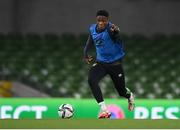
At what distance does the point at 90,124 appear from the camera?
9.63 m

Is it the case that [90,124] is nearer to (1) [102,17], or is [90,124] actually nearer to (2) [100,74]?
(2) [100,74]

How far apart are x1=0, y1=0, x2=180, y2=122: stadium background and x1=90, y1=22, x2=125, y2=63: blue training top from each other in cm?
619

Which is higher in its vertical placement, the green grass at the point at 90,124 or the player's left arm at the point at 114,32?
the player's left arm at the point at 114,32

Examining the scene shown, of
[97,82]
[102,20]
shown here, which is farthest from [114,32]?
[97,82]

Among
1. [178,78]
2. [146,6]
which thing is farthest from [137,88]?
[146,6]

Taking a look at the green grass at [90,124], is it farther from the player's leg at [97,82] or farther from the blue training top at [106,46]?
the blue training top at [106,46]

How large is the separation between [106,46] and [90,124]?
1.87 meters

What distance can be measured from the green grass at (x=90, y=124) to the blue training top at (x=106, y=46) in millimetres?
1495

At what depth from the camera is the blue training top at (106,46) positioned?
36.4 feet

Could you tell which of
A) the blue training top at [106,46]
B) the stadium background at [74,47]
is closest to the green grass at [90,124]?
the blue training top at [106,46]

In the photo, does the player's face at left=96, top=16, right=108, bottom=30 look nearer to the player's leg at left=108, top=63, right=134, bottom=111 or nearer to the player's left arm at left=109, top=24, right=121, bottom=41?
the player's left arm at left=109, top=24, right=121, bottom=41

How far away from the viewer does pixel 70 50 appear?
21.5 m

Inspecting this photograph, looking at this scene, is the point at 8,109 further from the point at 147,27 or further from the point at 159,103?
the point at 147,27

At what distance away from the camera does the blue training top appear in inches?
436
